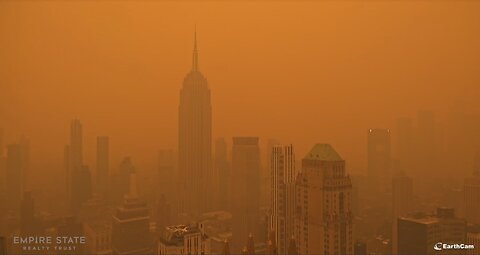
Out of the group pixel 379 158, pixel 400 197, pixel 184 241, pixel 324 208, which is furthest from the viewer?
pixel 379 158

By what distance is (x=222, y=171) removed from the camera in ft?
12.6

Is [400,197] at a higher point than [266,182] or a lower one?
lower

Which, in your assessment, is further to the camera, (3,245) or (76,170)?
(76,170)

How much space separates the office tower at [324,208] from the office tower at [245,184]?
399mm

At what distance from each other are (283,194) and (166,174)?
104 centimetres

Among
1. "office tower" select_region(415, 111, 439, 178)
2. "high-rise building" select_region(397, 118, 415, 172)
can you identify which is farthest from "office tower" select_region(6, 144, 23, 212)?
"office tower" select_region(415, 111, 439, 178)

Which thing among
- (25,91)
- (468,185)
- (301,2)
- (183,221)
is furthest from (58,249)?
(468,185)

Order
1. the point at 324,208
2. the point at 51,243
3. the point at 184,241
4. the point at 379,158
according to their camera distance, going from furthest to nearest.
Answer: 1. the point at 379,158
2. the point at 51,243
3. the point at 324,208
4. the point at 184,241

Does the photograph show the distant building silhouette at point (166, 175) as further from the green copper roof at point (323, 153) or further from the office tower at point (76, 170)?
the green copper roof at point (323, 153)

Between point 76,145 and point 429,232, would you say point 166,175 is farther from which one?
point 429,232

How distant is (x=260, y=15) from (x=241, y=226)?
1874 millimetres

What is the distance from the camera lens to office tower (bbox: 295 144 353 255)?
334 centimetres

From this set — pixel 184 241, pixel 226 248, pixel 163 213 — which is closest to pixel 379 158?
pixel 226 248

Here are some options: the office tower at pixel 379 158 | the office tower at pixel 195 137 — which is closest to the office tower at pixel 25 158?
the office tower at pixel 195 137
